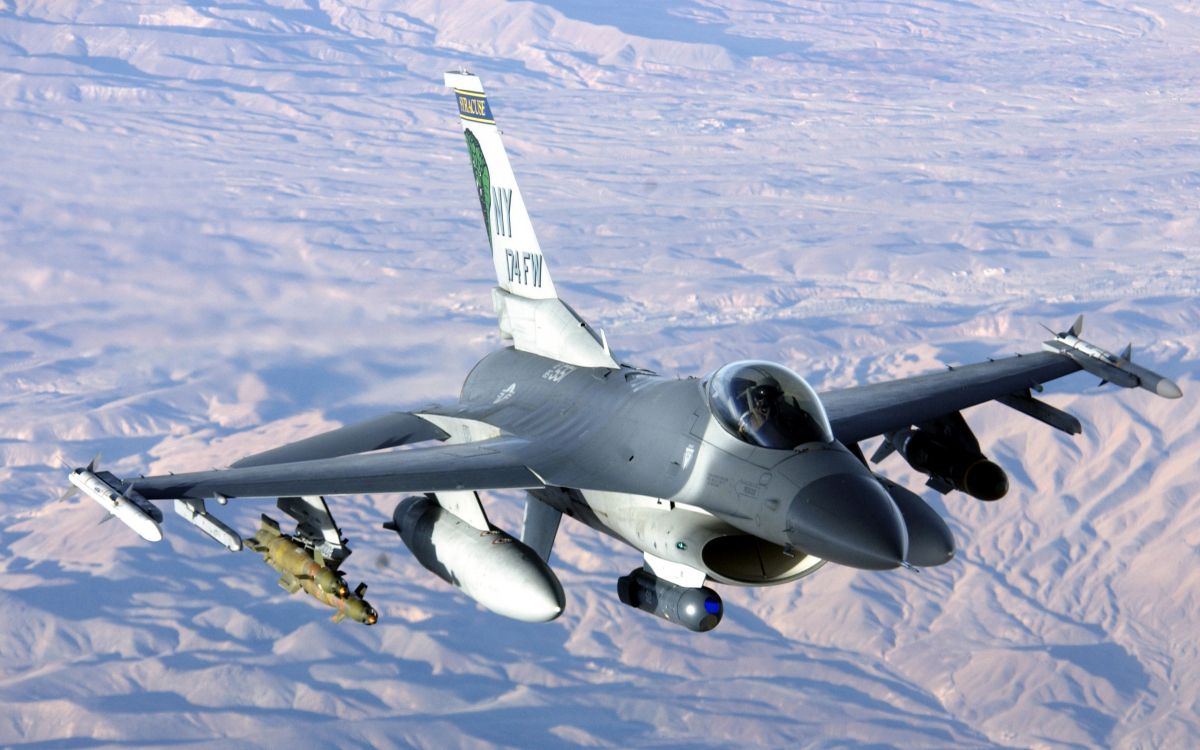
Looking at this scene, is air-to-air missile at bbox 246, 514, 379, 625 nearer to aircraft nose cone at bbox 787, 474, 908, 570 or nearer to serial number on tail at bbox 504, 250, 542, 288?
aircraft nose cone at bbox 787, 474, 908, 570

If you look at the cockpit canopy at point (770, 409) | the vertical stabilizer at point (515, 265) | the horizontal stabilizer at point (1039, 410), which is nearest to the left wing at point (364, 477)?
the cockpit canopy at point (770, 409)

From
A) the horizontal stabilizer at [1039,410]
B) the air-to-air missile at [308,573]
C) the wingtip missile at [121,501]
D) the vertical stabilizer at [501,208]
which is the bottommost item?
the air-to-air missile at [308,573]

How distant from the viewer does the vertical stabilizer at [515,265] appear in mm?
28609

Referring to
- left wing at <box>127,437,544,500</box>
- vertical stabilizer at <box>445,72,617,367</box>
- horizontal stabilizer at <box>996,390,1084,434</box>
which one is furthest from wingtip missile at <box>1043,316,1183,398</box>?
left wing at <box>127,437,544,500</box>

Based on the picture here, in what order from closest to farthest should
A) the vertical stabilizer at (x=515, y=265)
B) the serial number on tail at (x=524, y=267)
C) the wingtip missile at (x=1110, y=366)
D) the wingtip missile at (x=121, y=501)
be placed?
the wingtip missile at (x=121, y=501), the wingtip missile at (x=1110, y=366), the vertical stabilizer at (x=515, y=265), the serial number on tail at (x=524, y=267)

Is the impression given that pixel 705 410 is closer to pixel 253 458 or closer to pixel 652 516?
pixel 652 516

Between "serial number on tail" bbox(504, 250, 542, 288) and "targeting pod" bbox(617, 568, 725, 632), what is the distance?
873 centimetres

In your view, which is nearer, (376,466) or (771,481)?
(771,481)

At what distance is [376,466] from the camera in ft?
77.7

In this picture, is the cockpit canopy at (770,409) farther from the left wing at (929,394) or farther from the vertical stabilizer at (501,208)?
the vertical stabilizer at (501,208)

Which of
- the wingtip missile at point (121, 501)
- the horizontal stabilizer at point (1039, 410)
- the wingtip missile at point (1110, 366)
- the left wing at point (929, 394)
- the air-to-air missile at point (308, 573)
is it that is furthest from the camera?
the horizontal stabilizer at point (1039, 410)

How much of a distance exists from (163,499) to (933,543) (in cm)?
1126

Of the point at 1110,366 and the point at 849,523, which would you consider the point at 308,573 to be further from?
the point at 1110,366

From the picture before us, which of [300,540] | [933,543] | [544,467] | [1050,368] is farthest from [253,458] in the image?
[1050,368]
